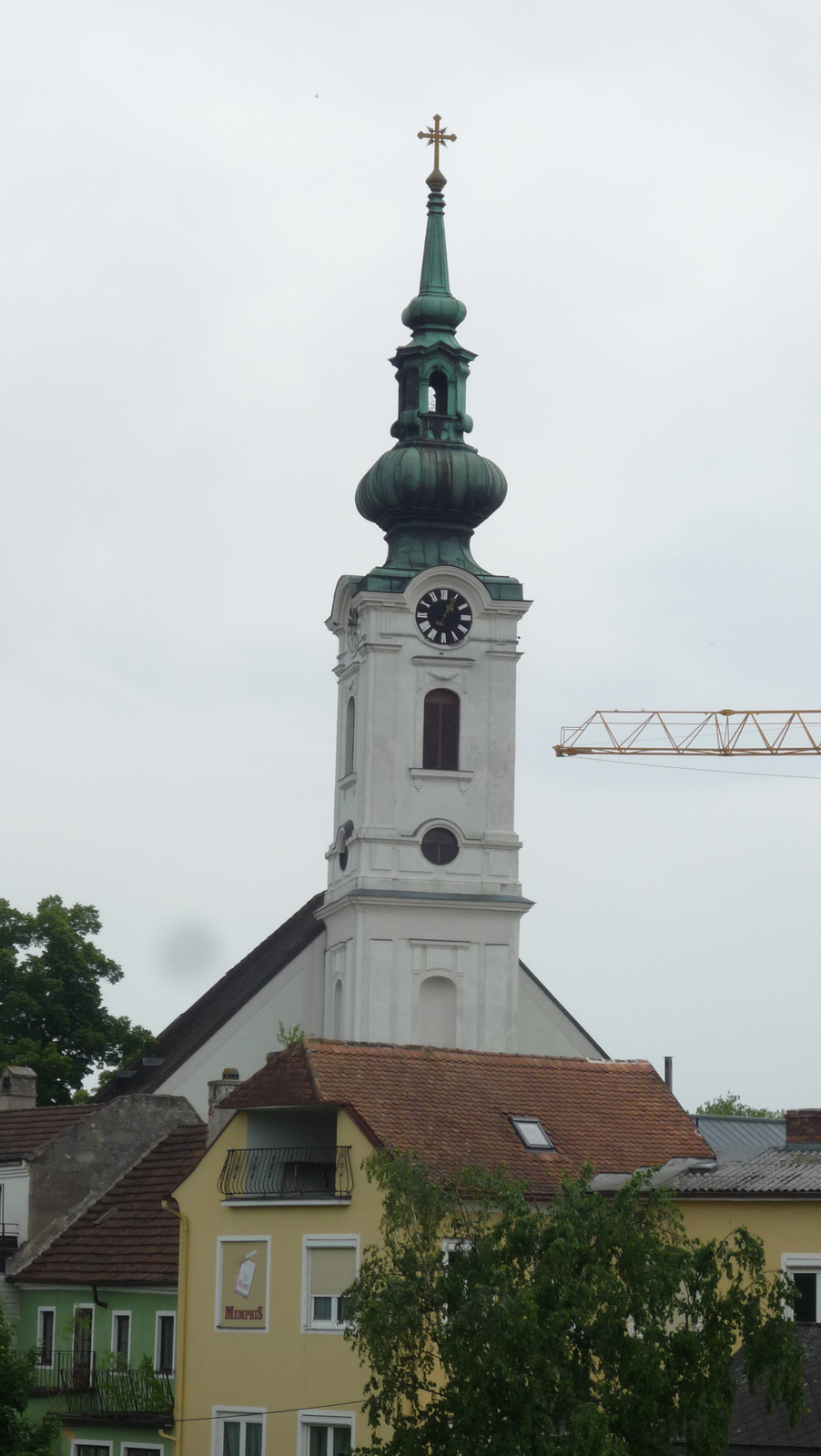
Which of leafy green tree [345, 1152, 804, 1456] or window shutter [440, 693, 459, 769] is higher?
window shutter [440, 693, 459, 769]

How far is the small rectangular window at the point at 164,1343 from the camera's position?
45094 millimetres

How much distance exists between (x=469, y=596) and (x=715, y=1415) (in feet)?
137

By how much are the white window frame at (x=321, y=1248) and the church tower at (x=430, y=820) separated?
28.5 meters

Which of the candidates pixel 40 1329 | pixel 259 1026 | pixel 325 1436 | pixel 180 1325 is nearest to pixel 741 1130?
pixel 259 1026

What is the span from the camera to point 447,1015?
7169cm

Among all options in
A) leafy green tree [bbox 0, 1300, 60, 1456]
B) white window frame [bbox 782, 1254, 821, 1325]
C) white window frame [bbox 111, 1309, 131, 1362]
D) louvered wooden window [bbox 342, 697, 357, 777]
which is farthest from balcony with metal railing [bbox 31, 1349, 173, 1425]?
louvered wooden window [bbox 342, 697, 357, 777]

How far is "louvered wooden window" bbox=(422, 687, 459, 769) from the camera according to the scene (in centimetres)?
7206

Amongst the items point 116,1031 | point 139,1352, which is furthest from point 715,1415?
point 116,1031

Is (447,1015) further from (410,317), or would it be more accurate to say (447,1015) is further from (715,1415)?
(715,1415)

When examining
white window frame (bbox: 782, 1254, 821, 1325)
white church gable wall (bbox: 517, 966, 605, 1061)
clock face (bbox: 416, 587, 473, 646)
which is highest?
clock face (bbox: 416, 587, 473, 646)

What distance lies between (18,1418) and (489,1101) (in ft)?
27.6

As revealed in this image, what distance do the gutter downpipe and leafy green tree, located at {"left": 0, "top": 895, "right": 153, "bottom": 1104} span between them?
76.5ft

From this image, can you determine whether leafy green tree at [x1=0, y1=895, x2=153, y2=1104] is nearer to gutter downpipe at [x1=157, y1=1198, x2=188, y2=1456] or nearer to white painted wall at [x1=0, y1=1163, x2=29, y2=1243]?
white painted wall at [x1=0, y1=1163, x2=29, y2=1243]

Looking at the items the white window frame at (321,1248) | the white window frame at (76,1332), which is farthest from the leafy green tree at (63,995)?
the white window frame at (321,1248)
